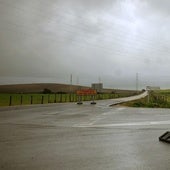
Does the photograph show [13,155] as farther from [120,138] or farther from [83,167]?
[120,138]

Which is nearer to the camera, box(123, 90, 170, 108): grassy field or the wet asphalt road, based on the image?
the wet asphalt road

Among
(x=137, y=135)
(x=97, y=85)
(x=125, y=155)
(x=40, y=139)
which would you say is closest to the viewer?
(x=125, y=155)

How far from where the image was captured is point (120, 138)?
11305 millimetres

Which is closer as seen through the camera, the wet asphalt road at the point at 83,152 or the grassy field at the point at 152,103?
the wet asphalt road at the point at 83,152

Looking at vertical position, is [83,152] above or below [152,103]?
below

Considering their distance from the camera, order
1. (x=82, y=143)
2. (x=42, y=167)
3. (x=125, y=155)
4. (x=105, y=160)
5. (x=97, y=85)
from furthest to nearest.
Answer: (x=97, y=85), (x=82, y=143), (x=125, y=155), (x=105, y=160), (x=42, y=167)

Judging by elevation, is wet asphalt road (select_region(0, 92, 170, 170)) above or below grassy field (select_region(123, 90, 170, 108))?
below

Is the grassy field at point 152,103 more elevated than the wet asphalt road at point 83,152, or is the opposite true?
the grassy field at point 152,103

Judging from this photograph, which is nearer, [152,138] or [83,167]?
[83,167]

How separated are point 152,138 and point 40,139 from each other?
365 centimetres

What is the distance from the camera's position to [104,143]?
33.1 feet

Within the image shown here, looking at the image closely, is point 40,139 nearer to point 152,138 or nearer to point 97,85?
point 152,138

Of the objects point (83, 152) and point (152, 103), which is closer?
point (83, 152)

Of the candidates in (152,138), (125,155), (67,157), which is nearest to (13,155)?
(67,157)
